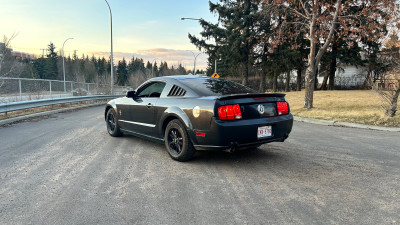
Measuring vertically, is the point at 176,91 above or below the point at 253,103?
above

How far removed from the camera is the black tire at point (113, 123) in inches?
266

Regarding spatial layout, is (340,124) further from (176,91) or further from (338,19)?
(176,91)

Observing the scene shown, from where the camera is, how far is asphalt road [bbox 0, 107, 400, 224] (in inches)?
112

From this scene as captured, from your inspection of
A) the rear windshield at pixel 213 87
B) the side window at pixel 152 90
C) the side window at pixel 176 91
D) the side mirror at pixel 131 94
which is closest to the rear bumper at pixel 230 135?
the rear windshield at pixel 213 87

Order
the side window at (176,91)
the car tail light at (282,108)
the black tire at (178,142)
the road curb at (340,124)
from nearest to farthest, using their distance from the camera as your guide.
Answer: the black tire at (178,142) < the car tail light at (282,108) < the side window at (176,91) < the road curb at (340,124)

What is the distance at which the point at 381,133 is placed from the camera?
25.5 feet

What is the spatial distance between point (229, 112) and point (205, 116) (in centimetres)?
38

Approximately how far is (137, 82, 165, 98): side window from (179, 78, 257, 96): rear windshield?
60 centimetres

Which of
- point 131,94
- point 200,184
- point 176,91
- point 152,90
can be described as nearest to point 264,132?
point 200,184

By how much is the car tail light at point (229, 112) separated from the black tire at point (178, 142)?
29.5 inches

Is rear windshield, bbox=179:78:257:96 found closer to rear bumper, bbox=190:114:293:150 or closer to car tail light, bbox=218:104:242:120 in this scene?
car tail light, bbox=218:104:242:120

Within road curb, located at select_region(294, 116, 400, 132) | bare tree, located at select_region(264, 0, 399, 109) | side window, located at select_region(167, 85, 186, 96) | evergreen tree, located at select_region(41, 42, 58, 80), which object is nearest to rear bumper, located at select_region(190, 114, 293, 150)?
side window, located at select_region(167, 85, 186, 96)

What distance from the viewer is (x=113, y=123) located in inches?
275

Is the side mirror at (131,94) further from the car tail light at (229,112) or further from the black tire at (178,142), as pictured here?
the car tail light at (229,112)
